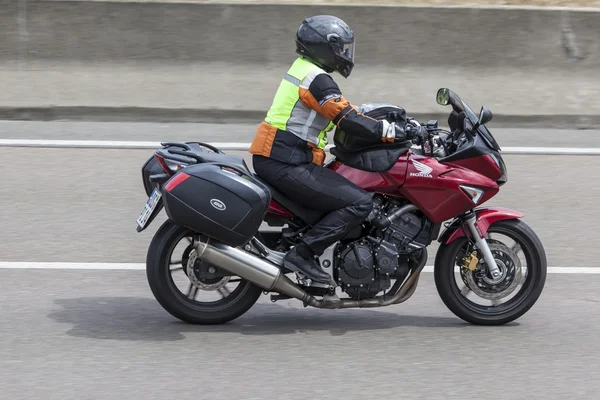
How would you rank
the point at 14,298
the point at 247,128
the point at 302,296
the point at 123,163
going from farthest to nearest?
the point at 247,128
the point at 123,163
the point at 14,298
the point at 302,296

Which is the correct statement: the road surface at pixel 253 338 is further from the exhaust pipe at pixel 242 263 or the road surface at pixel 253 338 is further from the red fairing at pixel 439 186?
the red fairing at pixel 439 186

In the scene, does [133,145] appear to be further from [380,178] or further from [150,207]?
[380,178]

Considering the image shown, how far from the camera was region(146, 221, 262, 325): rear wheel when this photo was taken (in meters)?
5.96

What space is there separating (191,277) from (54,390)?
1.20 meters

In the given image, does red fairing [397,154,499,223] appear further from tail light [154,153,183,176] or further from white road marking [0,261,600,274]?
white road marking [0,261,600,274]

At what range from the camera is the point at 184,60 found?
11.7 metres

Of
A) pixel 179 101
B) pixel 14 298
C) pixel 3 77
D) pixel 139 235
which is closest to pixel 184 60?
pixel 179 101

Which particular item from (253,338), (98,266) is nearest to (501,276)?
(253,338)

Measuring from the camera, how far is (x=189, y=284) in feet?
20.0

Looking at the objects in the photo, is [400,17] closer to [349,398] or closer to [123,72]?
[123,72]

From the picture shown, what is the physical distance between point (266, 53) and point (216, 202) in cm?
613

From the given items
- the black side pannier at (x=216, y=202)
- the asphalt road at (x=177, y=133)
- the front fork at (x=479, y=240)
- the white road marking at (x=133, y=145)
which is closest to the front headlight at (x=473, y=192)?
the front fork at (x=479, y=240)

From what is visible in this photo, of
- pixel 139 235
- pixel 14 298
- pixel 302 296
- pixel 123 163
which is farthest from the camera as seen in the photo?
pixel 123 163

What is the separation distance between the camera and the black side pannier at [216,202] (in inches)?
226
